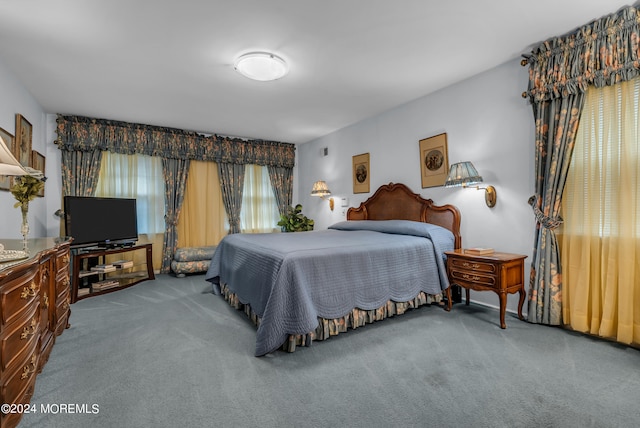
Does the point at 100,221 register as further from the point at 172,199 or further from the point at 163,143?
the point at 163,143

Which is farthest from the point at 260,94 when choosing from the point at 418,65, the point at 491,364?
the point at 491,364

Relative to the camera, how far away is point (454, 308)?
10.7 ft

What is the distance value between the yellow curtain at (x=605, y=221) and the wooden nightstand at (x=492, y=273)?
0.35 meters

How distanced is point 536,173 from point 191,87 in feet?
12.3

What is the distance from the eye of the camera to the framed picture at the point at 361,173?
497 cm

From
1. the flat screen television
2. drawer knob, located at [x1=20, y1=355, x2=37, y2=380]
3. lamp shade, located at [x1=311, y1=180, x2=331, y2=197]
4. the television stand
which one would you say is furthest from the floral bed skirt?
lamp shade, located at [x1=311, y1=180, x2=331, y2=197]

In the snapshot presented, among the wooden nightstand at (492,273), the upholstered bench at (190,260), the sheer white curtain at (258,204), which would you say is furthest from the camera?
the sheer white curtain at (258,204)

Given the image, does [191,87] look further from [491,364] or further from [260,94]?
[491,364]

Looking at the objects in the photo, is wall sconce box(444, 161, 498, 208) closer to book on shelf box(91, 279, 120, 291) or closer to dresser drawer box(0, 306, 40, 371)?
dresser drawer box(0, 306, 40, 371)

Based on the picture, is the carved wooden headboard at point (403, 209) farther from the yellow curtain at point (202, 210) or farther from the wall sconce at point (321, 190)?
Answer: the yellow curtain at point (202, 210)

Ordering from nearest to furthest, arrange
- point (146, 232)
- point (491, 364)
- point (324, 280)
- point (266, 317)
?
1. point (491, 364)
2. point (266, 317)
3. point (324, 280)
4. point (146, 232)

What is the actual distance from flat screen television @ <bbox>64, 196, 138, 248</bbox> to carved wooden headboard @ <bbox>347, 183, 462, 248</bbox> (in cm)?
346

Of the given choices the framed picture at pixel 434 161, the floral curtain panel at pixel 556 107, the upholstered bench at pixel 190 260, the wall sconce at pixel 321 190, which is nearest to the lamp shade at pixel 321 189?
the wall sconce at pixel 321 190

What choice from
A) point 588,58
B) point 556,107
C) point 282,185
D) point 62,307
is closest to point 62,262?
point 62,307
